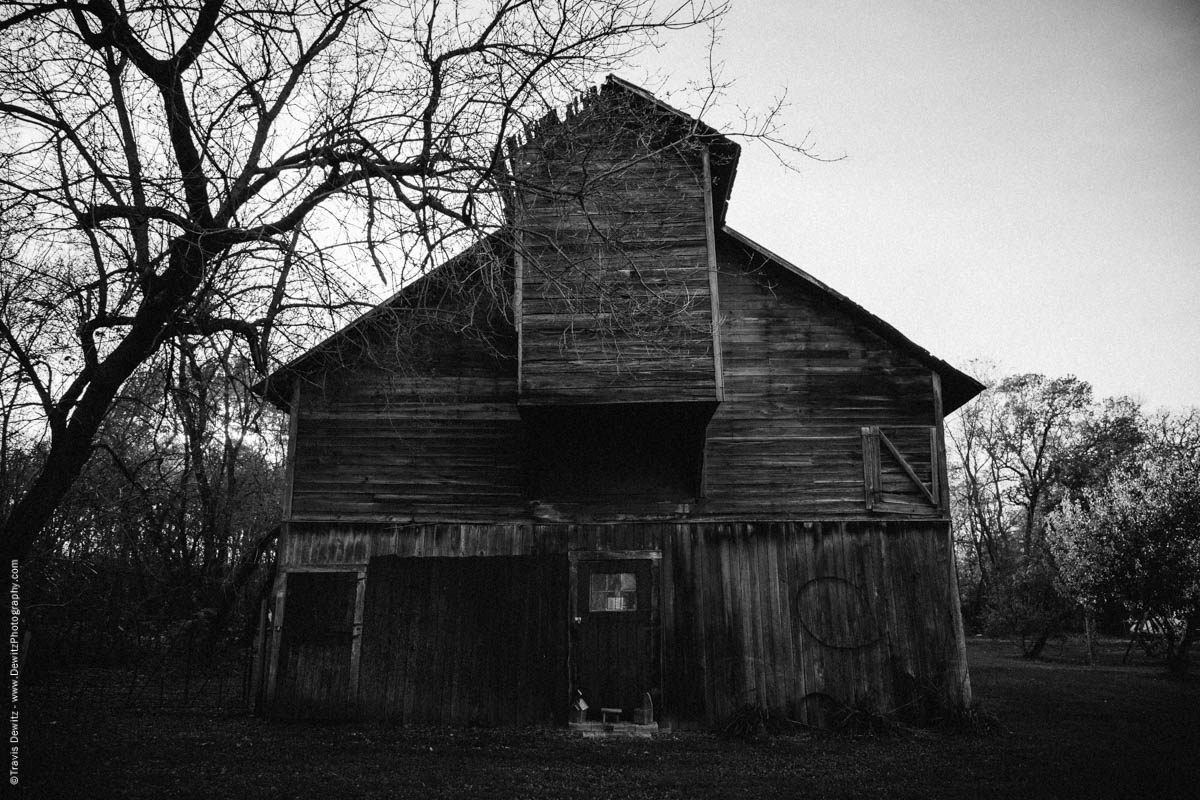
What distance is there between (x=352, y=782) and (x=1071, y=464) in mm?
41283

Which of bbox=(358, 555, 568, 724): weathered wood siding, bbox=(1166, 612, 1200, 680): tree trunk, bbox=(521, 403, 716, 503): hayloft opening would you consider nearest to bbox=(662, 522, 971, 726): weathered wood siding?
bbox=(521, 403, 716, 503): hayloft opening

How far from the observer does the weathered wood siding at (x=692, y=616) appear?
11352 mm

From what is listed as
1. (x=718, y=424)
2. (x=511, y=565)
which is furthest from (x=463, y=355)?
(x=718, y=424)

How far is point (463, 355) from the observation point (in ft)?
41.1

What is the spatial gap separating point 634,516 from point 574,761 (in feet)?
12.6

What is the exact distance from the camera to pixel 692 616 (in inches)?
457

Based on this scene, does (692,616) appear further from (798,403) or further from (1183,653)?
(1183,653)

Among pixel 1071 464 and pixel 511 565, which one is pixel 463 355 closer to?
pixel 511 565

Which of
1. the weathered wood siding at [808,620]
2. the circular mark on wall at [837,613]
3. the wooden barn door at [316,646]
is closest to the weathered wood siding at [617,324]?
the weathered wood siding at [808,620]

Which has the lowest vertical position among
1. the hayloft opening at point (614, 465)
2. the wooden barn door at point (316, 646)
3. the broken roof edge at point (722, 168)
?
the wooden barn door at point (316, 646)

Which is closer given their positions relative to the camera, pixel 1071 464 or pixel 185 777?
pixel 185 777

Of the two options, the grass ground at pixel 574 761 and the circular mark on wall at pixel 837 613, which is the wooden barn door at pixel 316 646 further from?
the circular mark on wall at pixel 837 613

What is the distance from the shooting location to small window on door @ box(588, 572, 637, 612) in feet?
38.2

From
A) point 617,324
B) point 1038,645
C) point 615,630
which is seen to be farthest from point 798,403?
point 1038,645
